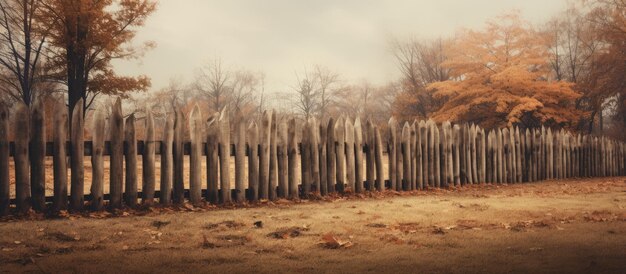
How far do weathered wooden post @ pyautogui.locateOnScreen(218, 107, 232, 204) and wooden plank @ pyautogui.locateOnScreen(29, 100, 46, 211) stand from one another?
219cm

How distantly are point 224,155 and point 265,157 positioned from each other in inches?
25.8

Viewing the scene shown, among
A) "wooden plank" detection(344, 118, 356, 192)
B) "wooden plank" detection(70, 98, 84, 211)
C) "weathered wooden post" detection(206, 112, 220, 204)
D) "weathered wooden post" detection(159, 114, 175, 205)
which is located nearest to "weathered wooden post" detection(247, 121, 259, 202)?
"weathered wooden post" detection(206, 112, 220, 204)

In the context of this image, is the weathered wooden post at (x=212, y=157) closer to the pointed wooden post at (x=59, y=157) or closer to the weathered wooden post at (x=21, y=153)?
the pointed wooden post at (x=59, y=157)

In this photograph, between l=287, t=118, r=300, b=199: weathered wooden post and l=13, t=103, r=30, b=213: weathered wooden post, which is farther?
l=287, t=118, r=300, b=199: weathered wooden post

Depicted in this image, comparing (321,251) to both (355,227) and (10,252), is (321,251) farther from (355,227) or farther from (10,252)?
(10,252)

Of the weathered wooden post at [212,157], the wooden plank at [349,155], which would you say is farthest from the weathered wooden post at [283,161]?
the wooden plank at [349,155]

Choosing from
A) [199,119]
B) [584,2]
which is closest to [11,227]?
[199,119]

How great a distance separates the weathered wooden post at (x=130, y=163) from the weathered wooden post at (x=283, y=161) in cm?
215

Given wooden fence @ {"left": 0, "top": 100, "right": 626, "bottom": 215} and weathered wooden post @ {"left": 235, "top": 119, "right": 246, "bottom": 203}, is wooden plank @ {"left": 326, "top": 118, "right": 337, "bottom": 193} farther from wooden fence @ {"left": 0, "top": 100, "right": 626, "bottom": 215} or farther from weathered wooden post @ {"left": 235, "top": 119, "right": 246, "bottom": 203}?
weathered wooden post @ {"left": 235, "top": 119, "right": 246, "bottom": 203}

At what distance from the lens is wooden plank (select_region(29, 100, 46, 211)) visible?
533cm

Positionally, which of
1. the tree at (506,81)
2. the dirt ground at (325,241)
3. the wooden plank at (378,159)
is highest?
the tree at (506,81)

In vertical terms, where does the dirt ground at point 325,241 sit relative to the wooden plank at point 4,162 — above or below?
below

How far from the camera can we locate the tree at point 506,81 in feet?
61.3

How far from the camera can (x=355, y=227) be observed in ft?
15.3
